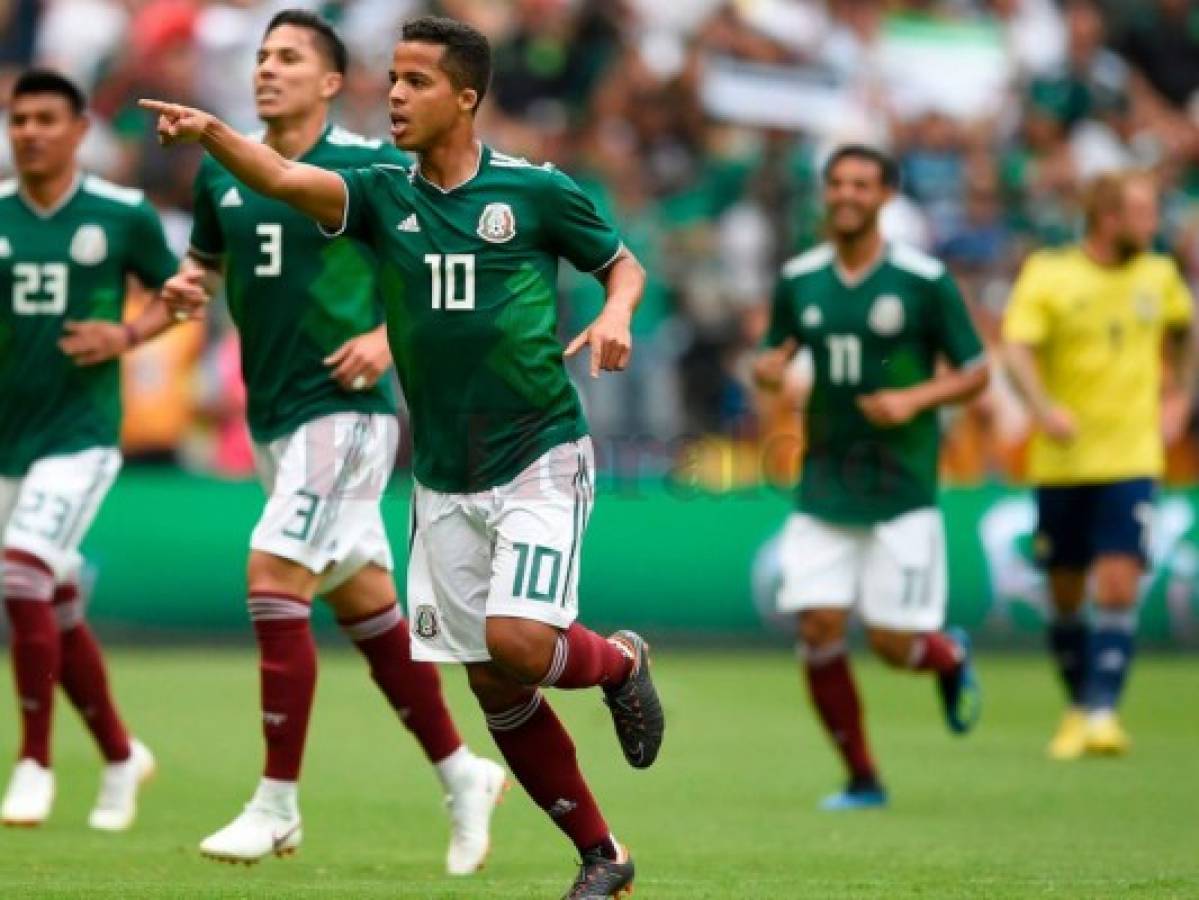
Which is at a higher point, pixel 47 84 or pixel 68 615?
pixel 47 84

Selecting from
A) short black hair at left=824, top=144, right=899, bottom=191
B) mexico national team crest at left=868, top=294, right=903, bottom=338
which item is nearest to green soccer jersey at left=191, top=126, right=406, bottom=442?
short black hair at left=824, top=144, right=899, bottom=191

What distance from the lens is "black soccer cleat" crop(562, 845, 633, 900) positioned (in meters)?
7.56

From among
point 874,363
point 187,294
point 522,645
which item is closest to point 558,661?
point 522,645

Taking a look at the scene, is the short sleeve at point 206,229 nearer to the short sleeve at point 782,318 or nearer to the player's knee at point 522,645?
the player's knee at point 522,645

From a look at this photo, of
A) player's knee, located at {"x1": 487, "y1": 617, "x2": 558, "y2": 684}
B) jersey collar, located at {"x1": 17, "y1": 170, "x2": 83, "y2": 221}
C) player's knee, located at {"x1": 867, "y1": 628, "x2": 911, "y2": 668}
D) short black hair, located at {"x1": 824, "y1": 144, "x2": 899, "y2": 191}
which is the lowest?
player's knee, located at {"x1": 867, "y1": 628, "x2": 911, "y2": 668}

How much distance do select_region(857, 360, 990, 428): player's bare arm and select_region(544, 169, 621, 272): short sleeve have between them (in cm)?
353

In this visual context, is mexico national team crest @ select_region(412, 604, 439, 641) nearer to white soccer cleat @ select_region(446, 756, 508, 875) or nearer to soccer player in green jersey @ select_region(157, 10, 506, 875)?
soccer player in green jersey @ select_region(157, 10, 506, 875)

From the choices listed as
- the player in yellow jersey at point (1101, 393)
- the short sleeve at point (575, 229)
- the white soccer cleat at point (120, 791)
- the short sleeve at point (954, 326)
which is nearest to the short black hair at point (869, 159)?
the short sleeve at point (954, 326)

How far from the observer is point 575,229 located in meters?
7.75

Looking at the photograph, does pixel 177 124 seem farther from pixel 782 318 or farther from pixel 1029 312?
pixel 1029 312

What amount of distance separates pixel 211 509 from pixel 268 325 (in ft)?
28.1

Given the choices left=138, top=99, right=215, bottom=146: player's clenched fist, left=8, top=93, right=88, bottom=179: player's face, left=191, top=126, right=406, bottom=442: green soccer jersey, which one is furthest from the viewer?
left=8, top=93, right=88, bottom=179: player's face

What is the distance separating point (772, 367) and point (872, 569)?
1.04 meters

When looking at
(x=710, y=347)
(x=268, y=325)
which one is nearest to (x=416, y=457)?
(x=268, y=325)
